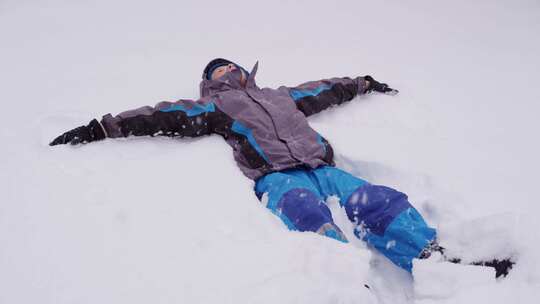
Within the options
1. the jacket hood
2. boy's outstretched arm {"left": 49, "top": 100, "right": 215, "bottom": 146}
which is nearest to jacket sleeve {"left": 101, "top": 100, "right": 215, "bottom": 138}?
boy's outstretched arm {"left": 49, "top": 100, "right": 215, "bottom": 146}

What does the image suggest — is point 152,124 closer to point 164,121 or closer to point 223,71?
point 164,121

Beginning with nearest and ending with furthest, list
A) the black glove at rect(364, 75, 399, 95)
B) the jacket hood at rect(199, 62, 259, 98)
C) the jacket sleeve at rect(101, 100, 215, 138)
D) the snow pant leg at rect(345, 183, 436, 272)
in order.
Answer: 1. the snow pant leg at rect(345, 183, 436, 272)
2. the jacket sleeve at rect(101, 100, 215, 138)
3. the jacket hood at rect(199, 62, 259, 98)
4. the black glove at rect(364, 75, 399, 95)

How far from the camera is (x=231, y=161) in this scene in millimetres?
2229

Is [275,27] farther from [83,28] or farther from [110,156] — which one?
[110,156]

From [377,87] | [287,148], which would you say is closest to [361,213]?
[287,148]

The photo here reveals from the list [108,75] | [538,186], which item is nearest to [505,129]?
[538,186]

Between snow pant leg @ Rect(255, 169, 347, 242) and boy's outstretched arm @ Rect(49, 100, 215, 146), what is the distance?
0.52 metres

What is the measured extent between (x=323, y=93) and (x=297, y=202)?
3.86ft

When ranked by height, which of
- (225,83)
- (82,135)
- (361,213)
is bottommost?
(361,213)

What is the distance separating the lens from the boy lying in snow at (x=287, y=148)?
69.7 inches

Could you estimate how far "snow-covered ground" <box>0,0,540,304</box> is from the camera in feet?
4.45

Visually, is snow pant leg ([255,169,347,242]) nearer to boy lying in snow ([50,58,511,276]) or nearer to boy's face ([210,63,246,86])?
boy lying in snow ([50,58,511,276])

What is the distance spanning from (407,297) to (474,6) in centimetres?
547

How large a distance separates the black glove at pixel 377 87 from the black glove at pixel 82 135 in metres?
1.85
